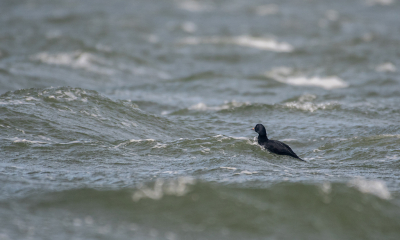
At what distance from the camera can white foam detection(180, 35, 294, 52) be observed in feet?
79.8

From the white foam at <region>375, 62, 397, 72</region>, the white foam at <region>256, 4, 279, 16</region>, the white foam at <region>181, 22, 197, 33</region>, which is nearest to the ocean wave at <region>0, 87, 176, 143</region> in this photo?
the white foam at <region>375, 62, 397, 72</region>

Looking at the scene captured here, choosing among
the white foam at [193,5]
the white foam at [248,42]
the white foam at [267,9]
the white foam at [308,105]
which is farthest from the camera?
the white foam at [193,5]

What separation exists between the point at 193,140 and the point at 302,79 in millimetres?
10769

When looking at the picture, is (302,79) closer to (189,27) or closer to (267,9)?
(189,27)

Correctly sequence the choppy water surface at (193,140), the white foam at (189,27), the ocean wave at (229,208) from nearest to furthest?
the ocean wave at (229,208) → the choppy water surface at (193,140) → the white foam at (189,27)

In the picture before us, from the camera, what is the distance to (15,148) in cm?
746

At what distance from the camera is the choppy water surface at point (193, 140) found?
5.46 meters

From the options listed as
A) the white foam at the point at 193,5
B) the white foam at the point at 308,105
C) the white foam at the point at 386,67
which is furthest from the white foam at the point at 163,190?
the white foam at the point at 193,5

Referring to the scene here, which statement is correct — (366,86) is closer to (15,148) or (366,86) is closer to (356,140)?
(356,140)

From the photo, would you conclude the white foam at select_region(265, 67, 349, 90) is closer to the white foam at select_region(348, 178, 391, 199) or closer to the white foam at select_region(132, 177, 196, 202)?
the white foam at select_region(348, 178, 391, 199)

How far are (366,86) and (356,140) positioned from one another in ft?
26.0

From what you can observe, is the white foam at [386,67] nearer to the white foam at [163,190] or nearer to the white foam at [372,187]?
the white foam at [372,187]

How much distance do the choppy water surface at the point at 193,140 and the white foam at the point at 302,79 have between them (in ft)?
0.25

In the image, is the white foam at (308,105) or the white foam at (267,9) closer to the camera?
the white foam at (308,105)
